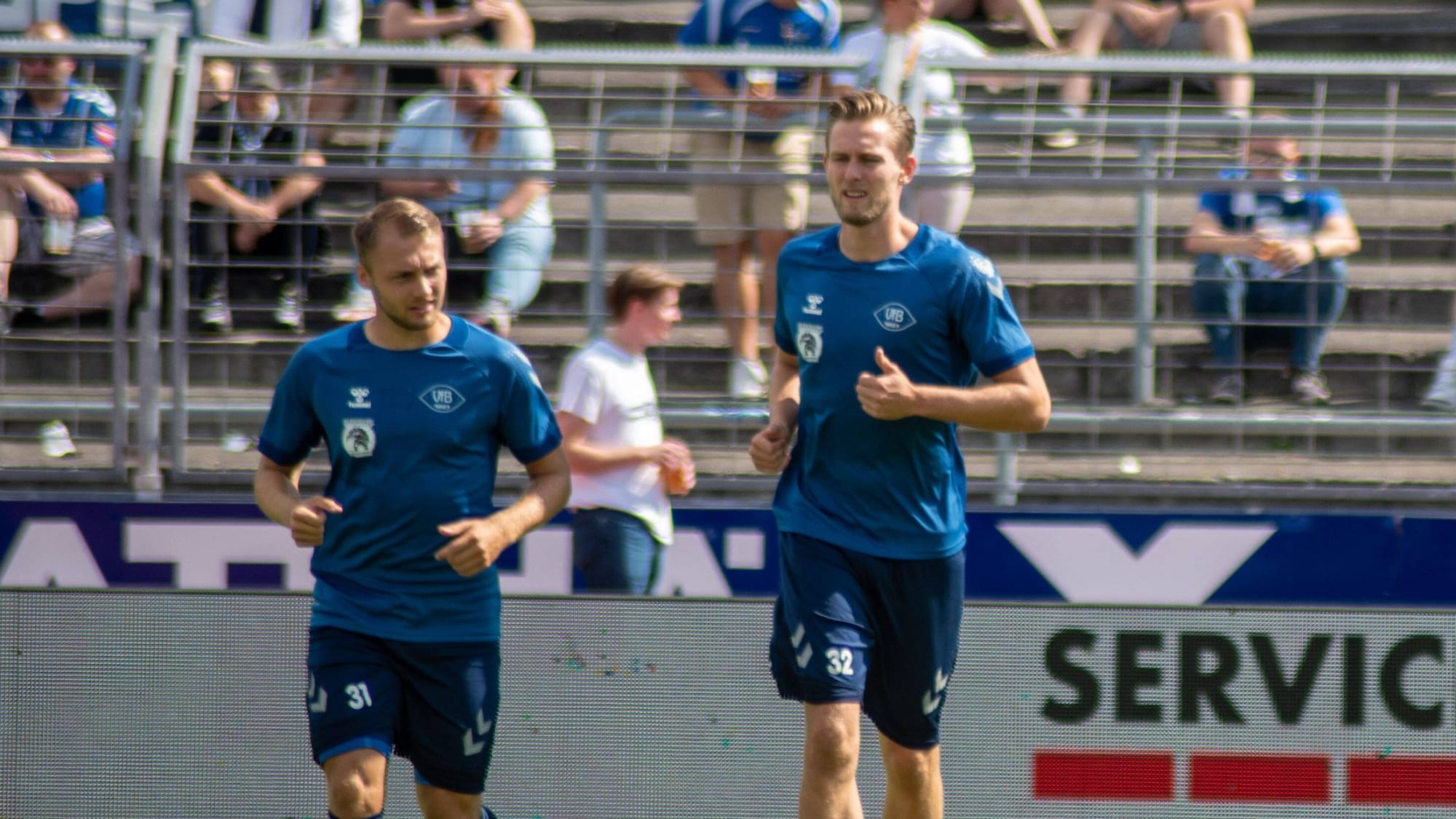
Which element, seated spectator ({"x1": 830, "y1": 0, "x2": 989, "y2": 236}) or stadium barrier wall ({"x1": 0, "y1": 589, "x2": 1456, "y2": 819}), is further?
seated spectator ({"x1": 830, "y1": 0, "x2": 989, "y2": 236})

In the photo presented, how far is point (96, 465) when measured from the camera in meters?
5.74

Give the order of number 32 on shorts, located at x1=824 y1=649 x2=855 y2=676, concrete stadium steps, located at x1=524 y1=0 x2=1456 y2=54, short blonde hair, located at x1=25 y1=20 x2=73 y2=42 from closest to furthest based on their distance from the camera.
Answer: number 32 on shorts, located at x1=824 y1=649 x2=855 y2=676 → short blonde hair, located at x1=25 y1=20 x2=73 y2=42 → concrete stadium steps, located at x1=524 y1=0 x2=1456 y2=54

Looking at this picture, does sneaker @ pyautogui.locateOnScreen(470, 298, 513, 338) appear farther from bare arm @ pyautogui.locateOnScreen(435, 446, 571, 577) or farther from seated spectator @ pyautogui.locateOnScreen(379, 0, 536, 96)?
seated spectator @ pyautogui.locateOnScreen(379, 0, 536, 96)

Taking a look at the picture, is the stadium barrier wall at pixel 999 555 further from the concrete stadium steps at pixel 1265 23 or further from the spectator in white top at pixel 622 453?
the concrete stadium steps at pixel 1265 23

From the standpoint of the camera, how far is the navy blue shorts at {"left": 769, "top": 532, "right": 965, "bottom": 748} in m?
4.33

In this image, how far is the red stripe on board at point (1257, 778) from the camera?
5449 millimetres

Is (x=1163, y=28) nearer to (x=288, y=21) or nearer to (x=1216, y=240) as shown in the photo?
(x=1216, y=240)

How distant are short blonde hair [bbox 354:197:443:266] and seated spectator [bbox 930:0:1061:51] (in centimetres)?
502

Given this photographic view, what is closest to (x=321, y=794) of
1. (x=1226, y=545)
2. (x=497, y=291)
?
(x=497, y=291)

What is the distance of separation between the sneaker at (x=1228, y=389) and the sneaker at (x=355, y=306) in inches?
110

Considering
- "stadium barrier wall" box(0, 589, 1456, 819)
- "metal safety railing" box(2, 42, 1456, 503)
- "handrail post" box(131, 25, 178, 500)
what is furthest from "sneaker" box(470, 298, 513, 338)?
"handrail post" box(131, 25, 178, 500)

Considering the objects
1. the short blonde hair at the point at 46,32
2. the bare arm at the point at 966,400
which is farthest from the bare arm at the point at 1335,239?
the short blonde hair at the point at 46,32

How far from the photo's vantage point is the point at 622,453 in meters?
5.58

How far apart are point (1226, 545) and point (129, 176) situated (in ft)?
12.4
